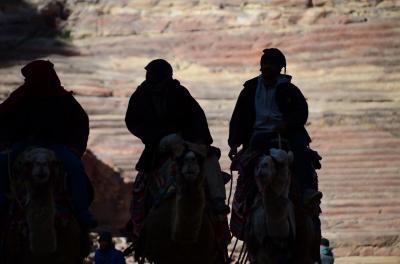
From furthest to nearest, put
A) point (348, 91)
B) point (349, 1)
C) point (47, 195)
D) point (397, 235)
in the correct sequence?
point (349, 1) → point (348, 91) → point (397, 235) → point (47, 195)

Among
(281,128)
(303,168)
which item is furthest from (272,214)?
(281,128)

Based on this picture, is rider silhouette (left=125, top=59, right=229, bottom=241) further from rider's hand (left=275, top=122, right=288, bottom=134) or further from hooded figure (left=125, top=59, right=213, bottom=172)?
rider's hand (left=275, top=122, right=288, bottom=134)

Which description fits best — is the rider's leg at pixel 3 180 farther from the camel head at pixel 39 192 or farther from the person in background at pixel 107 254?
the person in background at pixel 107 254

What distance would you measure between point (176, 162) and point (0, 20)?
26858 mm

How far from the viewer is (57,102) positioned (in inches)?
637

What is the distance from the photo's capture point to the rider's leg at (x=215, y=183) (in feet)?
52.5

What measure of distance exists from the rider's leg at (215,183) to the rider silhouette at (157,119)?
119 millimetres

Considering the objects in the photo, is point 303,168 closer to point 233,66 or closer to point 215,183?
point 215,183

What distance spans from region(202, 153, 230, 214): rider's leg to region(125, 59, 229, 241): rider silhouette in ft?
0.39

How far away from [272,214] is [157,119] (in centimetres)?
162

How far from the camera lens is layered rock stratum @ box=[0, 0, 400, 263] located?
104 ft

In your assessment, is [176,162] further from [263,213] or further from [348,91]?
[348,91]

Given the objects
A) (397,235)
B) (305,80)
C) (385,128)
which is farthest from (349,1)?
(397,235)

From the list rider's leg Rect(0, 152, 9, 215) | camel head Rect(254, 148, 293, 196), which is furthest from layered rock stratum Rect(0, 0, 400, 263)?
rider's leg Rect(0, 152, 9, 215)
